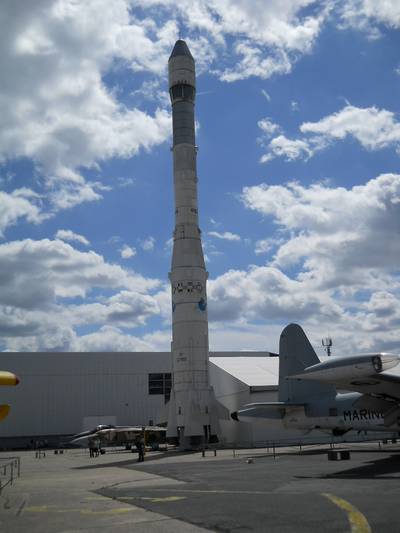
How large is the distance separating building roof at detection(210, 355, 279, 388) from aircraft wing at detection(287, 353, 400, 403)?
79.0 feet

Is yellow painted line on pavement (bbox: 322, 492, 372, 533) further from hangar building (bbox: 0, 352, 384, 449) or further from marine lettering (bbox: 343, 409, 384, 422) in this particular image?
hangar building (bbox: 0, 352, 384, 449)

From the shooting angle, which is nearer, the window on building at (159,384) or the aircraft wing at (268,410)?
the aircraft wing at (268,410)

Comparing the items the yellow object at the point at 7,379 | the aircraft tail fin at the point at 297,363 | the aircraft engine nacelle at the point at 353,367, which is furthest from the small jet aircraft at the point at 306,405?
the yellow object at the point at 7,379

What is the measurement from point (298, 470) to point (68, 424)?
137 feet

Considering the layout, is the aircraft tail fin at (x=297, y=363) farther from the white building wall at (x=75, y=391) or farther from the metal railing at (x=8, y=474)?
the white building wall at (x=75, y=391)

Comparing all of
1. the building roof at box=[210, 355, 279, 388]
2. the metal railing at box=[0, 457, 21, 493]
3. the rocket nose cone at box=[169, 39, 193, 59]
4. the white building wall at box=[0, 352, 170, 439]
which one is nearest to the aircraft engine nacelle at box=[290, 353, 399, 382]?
the metal railing at box=[0, 457, 21, 493]

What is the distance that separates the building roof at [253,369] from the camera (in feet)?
136

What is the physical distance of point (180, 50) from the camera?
38844 mm

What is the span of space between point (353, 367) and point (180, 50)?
99.6 feet

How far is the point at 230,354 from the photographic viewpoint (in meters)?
65.8

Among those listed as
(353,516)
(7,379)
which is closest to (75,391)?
(7,379)

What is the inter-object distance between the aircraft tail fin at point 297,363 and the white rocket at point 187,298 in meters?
8.65

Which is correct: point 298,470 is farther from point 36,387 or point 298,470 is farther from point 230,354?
point 230,354

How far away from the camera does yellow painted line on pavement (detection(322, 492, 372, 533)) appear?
7.92 metres
